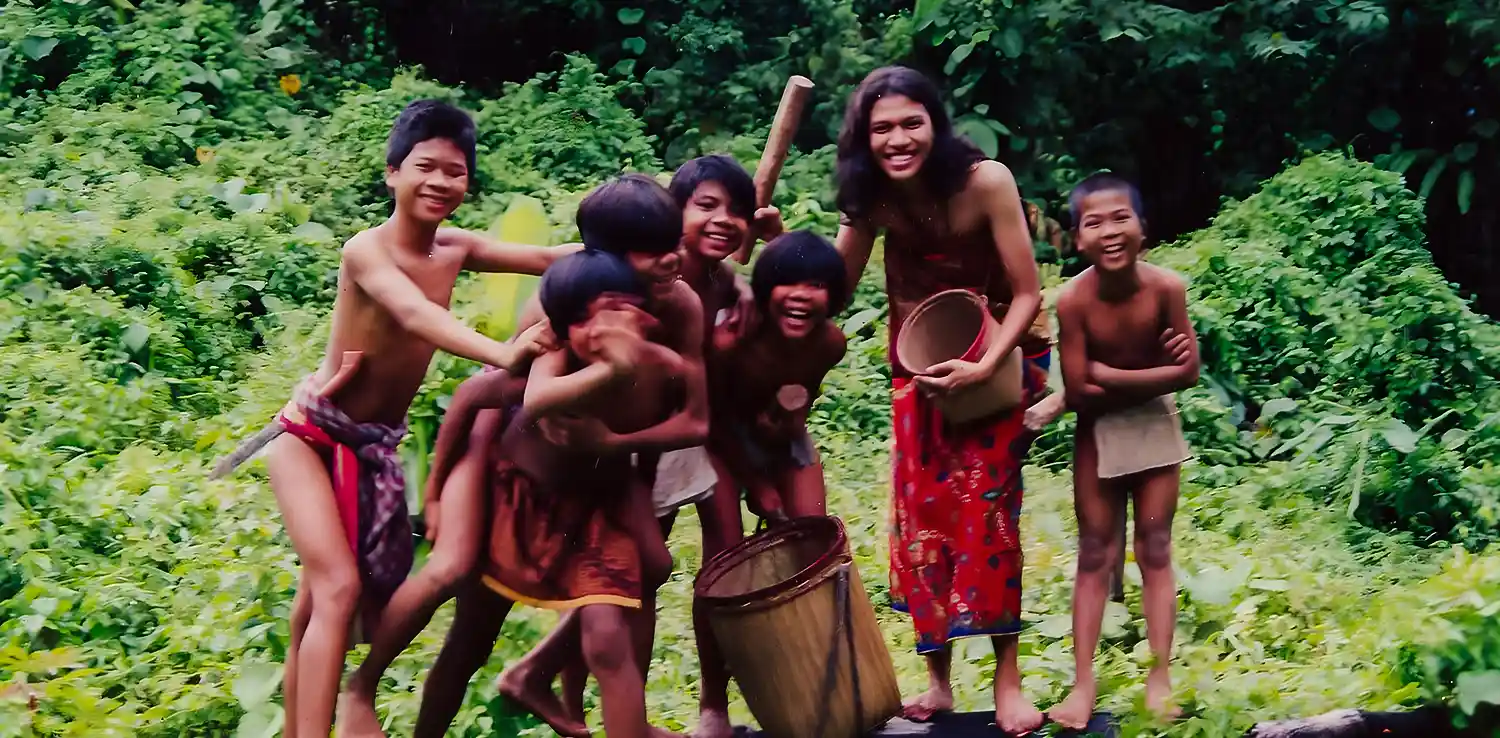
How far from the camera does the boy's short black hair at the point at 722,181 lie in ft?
11.8

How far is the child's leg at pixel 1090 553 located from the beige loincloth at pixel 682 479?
0.96 meters

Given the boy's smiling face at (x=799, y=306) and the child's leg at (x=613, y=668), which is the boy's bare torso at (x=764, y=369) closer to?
the boy's smiling face at (x=799, y=306)

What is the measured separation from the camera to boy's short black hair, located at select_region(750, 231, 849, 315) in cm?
360

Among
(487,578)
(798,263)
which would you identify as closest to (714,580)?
(487,578)

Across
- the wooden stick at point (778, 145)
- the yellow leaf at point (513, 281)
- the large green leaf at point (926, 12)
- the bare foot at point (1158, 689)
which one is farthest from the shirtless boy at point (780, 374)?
the large green leaf at point (926, 12)

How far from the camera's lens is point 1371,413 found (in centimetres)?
710

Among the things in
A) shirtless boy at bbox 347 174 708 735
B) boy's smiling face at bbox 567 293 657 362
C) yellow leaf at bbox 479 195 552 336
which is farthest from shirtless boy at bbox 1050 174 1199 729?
yellow leaf at bbox 479 195 552 336

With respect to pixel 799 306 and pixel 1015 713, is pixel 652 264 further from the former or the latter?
pixel 1015 713

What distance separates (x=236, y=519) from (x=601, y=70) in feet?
19.2

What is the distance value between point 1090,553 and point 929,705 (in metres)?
0.58

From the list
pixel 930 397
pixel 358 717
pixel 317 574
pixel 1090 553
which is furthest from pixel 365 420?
pixel 1090 553

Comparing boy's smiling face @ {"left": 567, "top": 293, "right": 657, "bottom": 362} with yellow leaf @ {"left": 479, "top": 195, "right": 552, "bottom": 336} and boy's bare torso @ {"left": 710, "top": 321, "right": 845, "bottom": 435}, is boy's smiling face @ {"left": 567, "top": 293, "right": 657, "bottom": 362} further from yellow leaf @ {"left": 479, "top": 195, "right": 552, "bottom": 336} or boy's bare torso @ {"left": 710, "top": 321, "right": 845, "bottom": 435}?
yellow leaf @ {"left": 479, "top": 195, "right": 552, "bottom": 336}

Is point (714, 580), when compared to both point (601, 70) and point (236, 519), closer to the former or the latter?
point (236, 519)

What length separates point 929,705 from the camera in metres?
3.88
